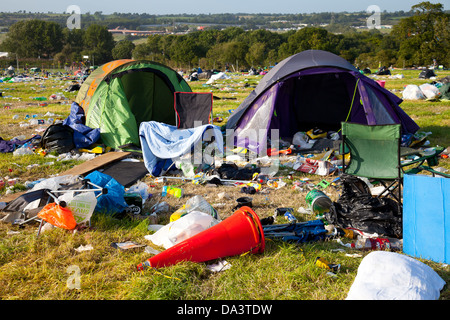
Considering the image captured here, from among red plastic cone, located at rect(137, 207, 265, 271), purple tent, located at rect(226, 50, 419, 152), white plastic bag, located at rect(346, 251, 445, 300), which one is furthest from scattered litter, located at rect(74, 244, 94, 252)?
purple tent, located at rect(226, 50, 419, 152)

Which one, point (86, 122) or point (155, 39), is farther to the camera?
point (155, 39)

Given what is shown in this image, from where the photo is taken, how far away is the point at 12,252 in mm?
3434

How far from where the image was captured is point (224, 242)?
10.6ft

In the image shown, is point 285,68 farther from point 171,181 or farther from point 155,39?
point 155,39

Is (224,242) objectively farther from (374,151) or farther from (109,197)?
(374,151)

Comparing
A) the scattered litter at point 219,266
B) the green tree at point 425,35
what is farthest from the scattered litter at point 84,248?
the green tree at point 425,35

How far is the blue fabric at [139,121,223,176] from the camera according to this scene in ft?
19.2

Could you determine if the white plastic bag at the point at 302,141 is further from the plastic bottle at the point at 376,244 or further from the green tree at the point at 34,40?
the green tree at the point at 34,40

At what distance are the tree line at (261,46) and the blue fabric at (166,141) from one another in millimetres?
36615

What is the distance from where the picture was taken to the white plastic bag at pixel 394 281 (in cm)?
252

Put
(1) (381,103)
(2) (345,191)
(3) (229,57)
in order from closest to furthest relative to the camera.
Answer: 1. (2) (345,191)
2. (1) (381,103)
3. (3) (229,57)

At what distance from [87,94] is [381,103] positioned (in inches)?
236

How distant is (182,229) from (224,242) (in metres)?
0.45
